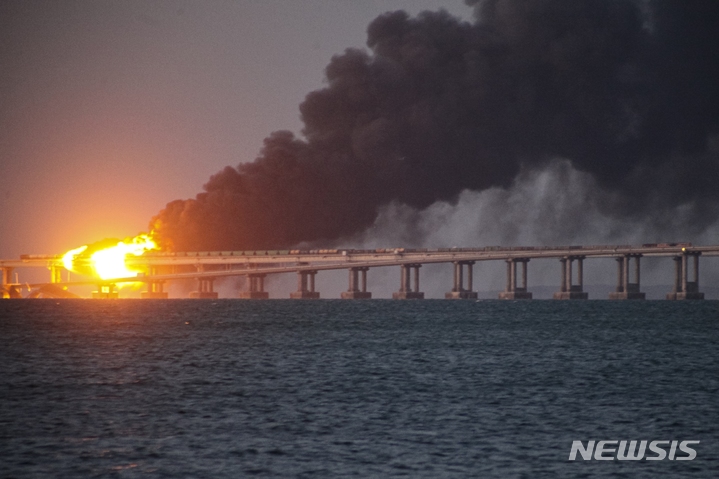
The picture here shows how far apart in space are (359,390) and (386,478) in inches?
863

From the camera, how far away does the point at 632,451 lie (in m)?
37.6

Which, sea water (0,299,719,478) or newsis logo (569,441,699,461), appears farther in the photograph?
newsis logo (569,441,699,461)

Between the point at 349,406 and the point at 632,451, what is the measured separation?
14829mm

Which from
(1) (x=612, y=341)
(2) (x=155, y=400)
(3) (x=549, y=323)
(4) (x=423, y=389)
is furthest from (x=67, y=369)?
(3) (x=549, y=323)

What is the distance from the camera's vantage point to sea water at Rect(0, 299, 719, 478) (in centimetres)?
3566

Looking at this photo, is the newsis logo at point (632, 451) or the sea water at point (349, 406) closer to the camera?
the sea water at point (349, 406)

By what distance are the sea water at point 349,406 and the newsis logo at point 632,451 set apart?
0.52 metres

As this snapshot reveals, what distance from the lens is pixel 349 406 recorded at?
160 feet

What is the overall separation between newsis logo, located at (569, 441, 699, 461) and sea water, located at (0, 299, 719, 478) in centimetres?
52

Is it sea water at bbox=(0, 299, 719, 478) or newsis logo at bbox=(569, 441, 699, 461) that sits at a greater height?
sea water at bbox=(0, 299, 719, 478)

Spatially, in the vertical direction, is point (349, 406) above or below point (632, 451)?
above

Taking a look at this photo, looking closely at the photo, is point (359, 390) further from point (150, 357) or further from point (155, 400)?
point (150, 357)

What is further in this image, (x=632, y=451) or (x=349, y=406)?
(x=349, y=406)

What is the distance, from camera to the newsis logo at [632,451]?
36406mm
